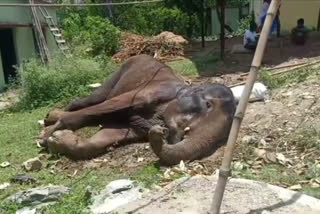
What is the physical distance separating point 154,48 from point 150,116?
900cm

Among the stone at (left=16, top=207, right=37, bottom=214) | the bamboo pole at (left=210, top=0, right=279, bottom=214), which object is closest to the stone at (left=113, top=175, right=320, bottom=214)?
the bamboo pole at (left=210, top=0, right=279, bottom=214)

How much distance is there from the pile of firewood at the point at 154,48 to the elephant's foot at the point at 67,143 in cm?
791

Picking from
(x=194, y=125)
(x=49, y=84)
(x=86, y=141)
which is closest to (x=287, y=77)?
(x=194, y=125)

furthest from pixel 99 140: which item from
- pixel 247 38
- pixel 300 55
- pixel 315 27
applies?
pixel 315 27

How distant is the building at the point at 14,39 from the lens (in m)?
12.9

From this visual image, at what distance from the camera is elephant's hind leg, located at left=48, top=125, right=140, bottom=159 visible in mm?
5577

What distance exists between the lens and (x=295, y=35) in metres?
11.3

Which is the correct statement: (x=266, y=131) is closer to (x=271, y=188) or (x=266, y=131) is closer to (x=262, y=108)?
(x=262, y=108)

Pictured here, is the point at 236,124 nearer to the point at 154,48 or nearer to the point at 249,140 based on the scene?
the point at 249,140

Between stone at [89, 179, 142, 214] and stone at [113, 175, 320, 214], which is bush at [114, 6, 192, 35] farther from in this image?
stone at [113, 175, 320, 214]

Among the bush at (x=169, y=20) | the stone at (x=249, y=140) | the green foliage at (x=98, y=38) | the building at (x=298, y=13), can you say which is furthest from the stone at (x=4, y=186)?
the bush at (x=169, y=20)

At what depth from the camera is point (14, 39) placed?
13461 millimetres

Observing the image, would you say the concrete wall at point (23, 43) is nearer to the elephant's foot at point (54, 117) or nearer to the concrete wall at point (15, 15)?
the concrete wall at point (15, 15)

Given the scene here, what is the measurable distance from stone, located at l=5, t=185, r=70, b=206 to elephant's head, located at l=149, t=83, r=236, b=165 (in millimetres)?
992
